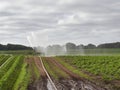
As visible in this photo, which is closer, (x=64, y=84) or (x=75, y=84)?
(x=75, y=84)

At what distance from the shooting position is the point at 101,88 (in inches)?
1225

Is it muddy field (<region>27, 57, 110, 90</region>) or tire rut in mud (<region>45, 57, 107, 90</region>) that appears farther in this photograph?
muddy field (<region>27, 57, 110, 90</region>)

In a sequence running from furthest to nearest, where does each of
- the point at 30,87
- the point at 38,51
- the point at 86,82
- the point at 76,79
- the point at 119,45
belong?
the point at 119,45, the point at 38,51, the point at 76,79, the point at 86,82, the point at 30,87

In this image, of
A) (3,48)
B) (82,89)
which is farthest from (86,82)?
(3,48)

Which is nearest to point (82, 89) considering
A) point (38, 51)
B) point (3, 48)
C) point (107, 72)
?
point (107, 72)

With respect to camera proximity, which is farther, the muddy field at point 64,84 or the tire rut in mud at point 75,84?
the muddy field at point 64,84

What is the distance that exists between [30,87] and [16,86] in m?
1.40

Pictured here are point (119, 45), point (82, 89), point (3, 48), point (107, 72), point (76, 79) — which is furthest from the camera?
point (3, 48)

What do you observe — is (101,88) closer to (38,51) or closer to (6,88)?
(6,88)

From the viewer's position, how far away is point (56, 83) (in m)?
34.4

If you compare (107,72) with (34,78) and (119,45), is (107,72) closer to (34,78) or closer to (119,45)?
(34,78)

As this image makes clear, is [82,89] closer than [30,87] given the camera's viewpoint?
Yes

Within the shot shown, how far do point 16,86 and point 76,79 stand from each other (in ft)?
24.1

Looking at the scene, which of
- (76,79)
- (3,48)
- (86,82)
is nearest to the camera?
(86,82)
